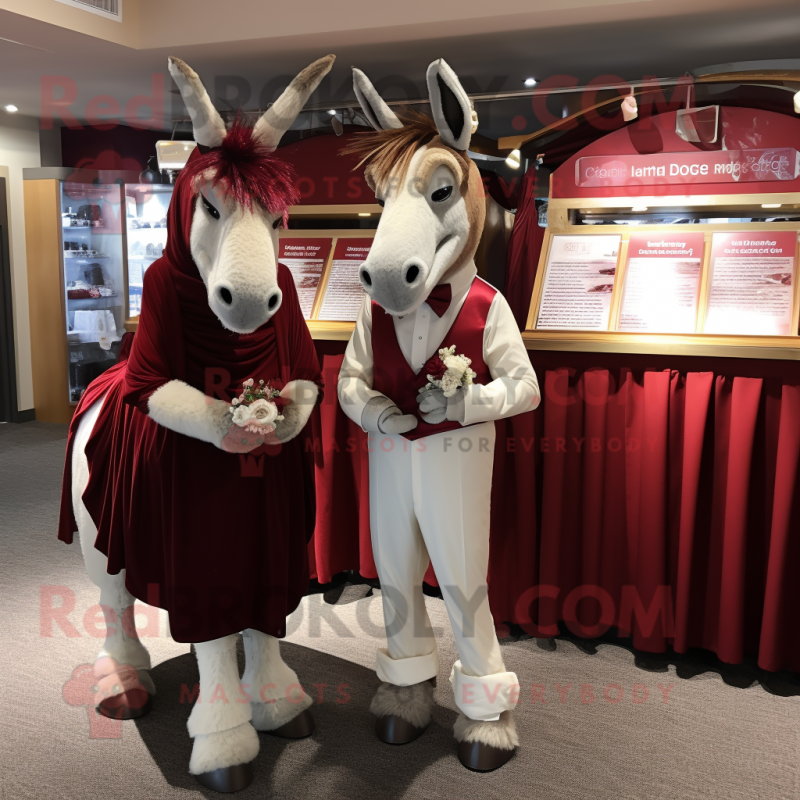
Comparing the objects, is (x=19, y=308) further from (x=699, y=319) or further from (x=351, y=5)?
(x=699, y=319)

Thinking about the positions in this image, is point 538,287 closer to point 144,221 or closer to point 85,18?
point 85,18

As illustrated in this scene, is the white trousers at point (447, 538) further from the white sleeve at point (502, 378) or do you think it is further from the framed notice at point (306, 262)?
the framed notice at point (306, 262)

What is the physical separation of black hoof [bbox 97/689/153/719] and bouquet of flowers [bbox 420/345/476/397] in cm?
127

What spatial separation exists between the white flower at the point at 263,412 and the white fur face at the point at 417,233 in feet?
1.13

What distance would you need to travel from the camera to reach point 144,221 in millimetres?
6480

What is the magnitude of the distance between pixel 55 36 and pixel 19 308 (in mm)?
3413

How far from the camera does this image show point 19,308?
6449 millimetres

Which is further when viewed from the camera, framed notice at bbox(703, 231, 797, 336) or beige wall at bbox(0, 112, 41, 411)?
beige wall at bbox(0, 112, 41, 411)

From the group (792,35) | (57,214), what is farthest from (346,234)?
(57,214)

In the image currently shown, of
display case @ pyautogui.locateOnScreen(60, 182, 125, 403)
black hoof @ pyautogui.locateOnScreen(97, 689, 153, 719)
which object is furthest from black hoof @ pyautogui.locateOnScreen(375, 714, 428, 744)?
display case @ pyautogui.locateOnScreen(60, 182, 125, 403)

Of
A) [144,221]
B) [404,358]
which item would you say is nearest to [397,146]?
[404,358]

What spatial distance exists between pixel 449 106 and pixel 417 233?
0.34 metres

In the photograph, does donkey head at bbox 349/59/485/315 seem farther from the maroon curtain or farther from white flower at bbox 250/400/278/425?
the maroon curtain

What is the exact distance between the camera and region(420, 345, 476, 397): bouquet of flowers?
1.83 meters
